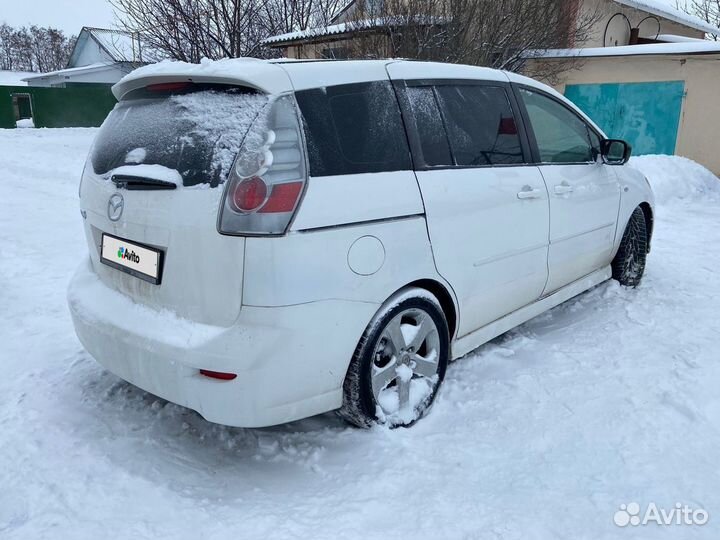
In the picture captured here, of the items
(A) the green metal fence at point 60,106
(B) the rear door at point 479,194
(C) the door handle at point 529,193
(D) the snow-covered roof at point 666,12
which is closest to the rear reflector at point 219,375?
(B) the rear door at point 479,194

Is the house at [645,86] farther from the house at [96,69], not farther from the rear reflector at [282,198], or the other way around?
the house at [96,69]

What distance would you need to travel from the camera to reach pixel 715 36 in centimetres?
2366

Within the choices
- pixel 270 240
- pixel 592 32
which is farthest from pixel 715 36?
pixel 270 240

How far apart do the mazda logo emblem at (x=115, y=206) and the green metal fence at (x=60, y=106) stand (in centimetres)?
2358

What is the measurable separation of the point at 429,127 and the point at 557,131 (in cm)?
147

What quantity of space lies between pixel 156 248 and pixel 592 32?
18.4 meters

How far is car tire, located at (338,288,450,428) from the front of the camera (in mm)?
2582

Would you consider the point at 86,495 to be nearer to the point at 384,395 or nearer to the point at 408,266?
the point at 384,395

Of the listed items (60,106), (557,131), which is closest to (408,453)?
(557,131)

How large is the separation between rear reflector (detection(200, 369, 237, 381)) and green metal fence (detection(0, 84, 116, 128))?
24269 millimetres

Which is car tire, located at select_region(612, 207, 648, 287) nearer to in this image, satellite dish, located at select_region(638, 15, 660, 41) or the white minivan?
the white minivan

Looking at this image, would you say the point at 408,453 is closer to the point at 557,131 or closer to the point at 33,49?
the point at 557,131

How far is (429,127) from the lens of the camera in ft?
9.60

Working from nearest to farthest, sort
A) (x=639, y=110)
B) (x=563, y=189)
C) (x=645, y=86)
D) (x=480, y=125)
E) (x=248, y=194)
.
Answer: (x=248, y=194) → (x=480, y=125) → (x=563, y=189) → (x=645, y=86) → (x=639, y=110)
